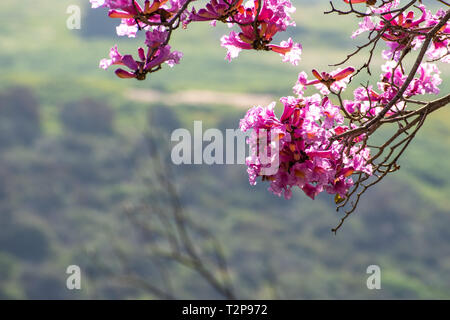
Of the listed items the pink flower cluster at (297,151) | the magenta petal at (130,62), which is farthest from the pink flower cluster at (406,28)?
the magenta petal at (130,62)

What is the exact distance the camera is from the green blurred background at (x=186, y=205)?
44.9 m

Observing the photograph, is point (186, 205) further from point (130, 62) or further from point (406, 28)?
point (130, 62)

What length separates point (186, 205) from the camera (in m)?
49.9

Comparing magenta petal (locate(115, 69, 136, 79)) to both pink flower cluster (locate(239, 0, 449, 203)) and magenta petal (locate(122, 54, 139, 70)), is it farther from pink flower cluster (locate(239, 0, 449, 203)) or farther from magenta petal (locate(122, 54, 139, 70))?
pink flower cluster (locate(239, 0, 449, 203))

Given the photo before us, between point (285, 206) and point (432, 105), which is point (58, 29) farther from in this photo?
point (432, 105)

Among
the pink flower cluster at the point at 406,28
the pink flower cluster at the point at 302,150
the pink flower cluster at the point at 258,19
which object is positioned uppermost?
the pink flower cluster at the point at 258,19

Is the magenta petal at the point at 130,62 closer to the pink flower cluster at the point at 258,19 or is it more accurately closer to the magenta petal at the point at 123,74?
the magenta petal at the point at 123,74

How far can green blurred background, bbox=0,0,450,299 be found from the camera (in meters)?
44.9

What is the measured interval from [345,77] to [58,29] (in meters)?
74.6

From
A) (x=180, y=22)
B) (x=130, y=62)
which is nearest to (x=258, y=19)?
(x=180, y=22)

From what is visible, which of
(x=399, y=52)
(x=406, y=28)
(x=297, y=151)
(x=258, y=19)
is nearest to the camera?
(x=297, y=151)

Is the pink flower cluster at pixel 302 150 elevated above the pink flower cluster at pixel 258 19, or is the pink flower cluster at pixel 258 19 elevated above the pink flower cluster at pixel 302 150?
the pink flower cluster at pixel 258 19

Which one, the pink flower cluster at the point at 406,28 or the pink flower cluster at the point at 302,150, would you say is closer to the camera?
the pink flower cluster at the point at 302,150

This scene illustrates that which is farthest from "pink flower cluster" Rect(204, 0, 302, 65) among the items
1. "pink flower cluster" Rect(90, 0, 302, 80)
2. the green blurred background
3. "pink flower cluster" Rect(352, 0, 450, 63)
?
the green blurred background
